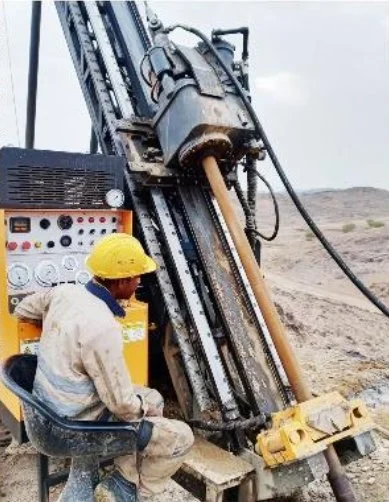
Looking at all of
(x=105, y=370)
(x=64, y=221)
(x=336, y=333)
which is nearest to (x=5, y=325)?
(x=64, y=221)

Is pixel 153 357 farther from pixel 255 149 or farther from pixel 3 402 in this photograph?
pixel 255 149

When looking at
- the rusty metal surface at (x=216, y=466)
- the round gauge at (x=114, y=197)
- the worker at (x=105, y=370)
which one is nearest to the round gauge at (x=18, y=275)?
the worker at (x=105, y=370)

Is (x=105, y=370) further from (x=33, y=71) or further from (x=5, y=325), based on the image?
(x=33, y=71)

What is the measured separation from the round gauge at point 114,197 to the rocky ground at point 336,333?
1764 millimetres

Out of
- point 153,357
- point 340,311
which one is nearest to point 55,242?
point 153,357

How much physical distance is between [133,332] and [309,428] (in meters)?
1.22

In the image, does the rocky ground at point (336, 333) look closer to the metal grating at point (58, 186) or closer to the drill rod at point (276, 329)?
the drill rod at point (276, 329)

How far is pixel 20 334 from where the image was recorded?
2.87 metres

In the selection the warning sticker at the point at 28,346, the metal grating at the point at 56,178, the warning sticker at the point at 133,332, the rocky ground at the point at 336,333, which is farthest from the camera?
the rocky ground at the point at 336,333

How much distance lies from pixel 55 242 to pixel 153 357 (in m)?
1.37

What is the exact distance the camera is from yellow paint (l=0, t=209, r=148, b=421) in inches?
114

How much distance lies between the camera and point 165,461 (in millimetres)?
2398

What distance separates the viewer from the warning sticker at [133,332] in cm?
317

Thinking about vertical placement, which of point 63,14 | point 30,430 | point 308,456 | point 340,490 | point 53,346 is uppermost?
point 63,14
